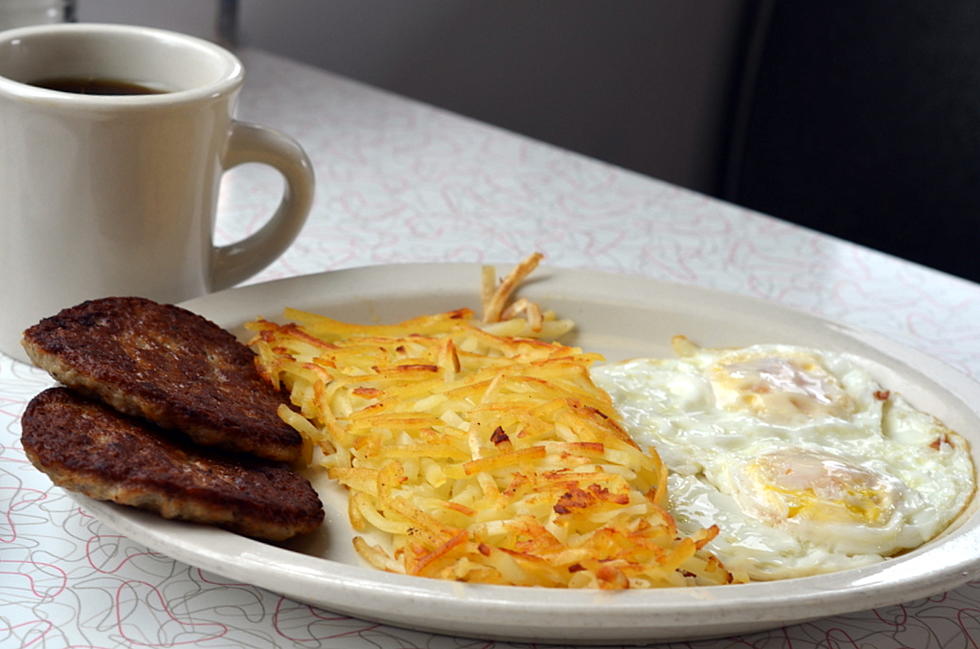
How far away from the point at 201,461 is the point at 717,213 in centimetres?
152

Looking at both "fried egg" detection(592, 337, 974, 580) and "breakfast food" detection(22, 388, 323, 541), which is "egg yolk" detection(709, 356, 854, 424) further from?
"breakfast food" detection(22, 388, 323, 541)

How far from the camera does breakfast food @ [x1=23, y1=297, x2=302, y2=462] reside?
108cm

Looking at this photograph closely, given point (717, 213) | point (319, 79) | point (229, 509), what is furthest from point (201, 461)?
point (319, 79)

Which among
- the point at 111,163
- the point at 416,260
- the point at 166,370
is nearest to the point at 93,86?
the point at 111,163

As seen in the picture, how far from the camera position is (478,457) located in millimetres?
1165

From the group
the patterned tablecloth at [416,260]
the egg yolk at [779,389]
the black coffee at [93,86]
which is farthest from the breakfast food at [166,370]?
the egg yolk at [779,389]

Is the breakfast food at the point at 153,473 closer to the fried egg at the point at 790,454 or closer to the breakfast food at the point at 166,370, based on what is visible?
the breakfast food at the point at 166,370

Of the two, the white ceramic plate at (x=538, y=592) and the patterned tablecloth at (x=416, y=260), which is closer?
the white ceramic plate at (x=538, y=592)

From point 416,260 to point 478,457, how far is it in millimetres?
853

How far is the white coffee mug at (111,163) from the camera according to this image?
128 centimetres

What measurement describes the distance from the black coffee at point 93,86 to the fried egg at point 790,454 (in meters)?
0.72

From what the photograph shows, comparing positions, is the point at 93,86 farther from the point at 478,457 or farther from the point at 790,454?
the point at 790,454

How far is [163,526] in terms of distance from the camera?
3.22ft

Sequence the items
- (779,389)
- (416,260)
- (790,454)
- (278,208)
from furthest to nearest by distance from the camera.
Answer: (416,260), (278,208), (779,389), (790,454)
